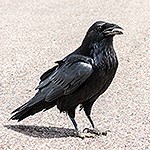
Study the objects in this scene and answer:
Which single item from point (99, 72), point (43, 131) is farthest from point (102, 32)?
point (43, 131)

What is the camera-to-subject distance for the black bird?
165 inches

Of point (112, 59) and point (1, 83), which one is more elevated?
point (112, 59)

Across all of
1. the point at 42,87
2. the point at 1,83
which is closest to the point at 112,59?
the point at 42,87

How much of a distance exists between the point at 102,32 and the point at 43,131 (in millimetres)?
1164

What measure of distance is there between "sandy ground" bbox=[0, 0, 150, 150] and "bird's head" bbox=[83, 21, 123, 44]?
957mm

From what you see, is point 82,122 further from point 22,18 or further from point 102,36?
point 22,18

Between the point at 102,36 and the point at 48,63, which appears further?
the point at 48,63

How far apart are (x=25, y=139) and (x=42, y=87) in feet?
1.77

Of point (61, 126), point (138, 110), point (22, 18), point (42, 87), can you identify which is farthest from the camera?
point (22, 18)

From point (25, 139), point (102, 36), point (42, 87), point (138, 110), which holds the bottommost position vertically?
point (138, 110)

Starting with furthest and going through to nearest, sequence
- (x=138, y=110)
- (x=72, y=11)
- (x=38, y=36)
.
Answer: (x=72, y=11), (x=38, y=36), (x=138, y=110)

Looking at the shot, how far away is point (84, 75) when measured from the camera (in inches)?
164

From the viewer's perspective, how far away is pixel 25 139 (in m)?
4.27

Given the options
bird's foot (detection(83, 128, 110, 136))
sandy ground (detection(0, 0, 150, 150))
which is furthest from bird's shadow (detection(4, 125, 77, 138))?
bird's foot (detection(83, 128, 110, 136))
